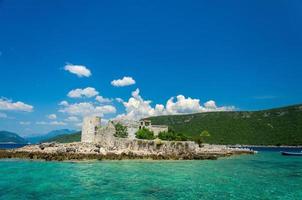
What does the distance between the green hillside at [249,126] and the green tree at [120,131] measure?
68026mm

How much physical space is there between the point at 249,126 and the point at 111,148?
11662 cm

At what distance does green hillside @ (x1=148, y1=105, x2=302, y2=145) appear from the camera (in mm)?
140000

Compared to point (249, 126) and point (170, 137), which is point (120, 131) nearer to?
point (170, 137)

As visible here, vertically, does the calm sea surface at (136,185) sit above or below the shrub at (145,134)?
below

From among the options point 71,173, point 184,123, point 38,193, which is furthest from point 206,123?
point 38,193

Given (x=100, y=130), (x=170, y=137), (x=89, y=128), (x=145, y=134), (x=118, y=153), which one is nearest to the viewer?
(x=118, y=153)

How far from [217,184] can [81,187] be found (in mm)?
11508

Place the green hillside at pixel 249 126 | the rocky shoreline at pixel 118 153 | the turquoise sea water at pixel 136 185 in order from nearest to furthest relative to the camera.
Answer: the turquoise sea water at pixel 136 185
the rocky shoreline at pixel 118 153
the green hillside at pixel 249 126

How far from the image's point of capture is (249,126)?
157 meters

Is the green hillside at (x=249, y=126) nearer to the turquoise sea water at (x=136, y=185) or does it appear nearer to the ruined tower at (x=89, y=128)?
the ruined tower at (x=89, y=128)

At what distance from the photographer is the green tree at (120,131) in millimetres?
66113

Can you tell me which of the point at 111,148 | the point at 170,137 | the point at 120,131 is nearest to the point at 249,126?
the point at 170,137

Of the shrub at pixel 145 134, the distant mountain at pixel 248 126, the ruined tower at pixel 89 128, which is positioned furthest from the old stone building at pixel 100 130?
the distant mountain at pixel 248 126

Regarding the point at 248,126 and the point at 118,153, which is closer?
the point at 118,153
